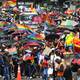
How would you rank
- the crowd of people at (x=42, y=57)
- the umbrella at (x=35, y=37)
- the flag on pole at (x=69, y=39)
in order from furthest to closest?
the umbrella at (x=35, y=37), the flag on pole at (x=69, y=39), the crowd of people at (x=42, y=57)

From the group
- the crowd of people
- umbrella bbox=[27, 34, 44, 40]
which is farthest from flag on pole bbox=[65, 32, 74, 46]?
umbrella bbox=[27, 34, 44, 40]

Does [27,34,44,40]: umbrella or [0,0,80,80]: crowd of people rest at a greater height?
[0,0,80,80]: crowd of people

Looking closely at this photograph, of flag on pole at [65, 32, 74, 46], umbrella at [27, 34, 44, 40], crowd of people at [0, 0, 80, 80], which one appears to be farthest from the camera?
umbrella at [27, 34, 44, 40]

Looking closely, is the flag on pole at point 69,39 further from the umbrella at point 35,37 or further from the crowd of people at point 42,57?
the umbrella at point 35,37

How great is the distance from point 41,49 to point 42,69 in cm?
253

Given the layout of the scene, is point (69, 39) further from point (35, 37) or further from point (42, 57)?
point (42, 57)

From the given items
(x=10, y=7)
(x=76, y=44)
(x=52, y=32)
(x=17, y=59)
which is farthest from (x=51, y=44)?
(x=10, y=7)

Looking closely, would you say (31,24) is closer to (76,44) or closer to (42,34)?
(42,34)

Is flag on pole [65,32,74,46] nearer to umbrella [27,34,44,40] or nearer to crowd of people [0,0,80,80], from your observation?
crowd of people [0,0,80,80]

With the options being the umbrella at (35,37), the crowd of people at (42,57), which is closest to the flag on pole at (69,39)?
the crowd of people at (42,57)

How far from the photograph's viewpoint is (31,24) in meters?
37.9

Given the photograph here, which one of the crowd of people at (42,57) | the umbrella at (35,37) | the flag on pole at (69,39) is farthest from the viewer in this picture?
the umbrella at (35,37)

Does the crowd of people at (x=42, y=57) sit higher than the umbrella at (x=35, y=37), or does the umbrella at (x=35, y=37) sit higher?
the crowd of people at (x=42, y=57)

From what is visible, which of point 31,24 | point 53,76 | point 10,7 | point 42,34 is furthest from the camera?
point 10,7
